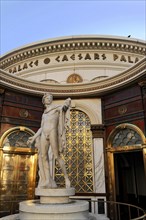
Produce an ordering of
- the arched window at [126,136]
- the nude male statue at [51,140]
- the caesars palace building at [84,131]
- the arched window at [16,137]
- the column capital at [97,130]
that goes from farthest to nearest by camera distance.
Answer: the column capital at [97,130] < the arched window at [16,137] < the caesars palace building at [84,131] < the arched window at [126,136] < the nude male statue at [51,140]

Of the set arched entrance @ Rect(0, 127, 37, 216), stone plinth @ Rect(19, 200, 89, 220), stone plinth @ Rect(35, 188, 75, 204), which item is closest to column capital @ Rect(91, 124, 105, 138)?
arched entrance @ Rect(0, 127, 37, 216)

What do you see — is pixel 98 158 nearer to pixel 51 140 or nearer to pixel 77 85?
pixel 77 85

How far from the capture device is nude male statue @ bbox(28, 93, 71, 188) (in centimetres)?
551

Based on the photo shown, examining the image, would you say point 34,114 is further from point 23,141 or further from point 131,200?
point 131,200

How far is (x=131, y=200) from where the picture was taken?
14227mm

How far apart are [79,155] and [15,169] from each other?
332 cm

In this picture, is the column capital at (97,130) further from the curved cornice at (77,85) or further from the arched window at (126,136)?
the curved cornice at (77,85)

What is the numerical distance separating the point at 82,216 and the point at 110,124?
6492mm

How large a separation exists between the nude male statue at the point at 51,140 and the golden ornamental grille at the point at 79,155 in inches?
195

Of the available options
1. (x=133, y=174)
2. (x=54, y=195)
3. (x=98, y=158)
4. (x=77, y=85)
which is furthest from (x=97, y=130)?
(x=133, y=174)

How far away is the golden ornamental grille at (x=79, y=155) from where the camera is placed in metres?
10.2

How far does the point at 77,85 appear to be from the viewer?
1159cm

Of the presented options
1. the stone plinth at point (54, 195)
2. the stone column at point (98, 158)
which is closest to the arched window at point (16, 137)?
the stone column at point (98, 158)

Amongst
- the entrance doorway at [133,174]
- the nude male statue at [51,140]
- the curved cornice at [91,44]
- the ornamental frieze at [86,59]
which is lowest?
the entrance doorway at [133,174]
